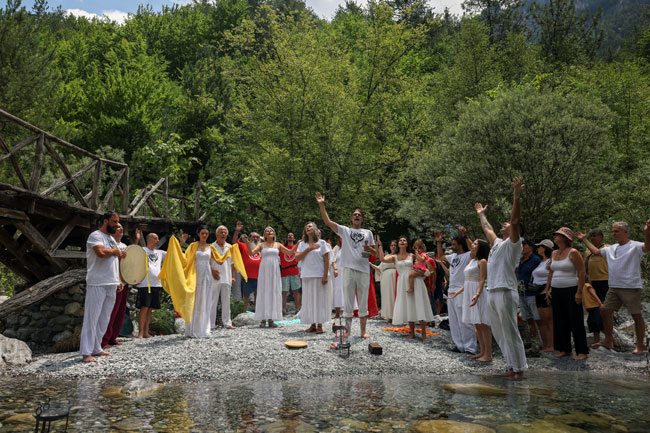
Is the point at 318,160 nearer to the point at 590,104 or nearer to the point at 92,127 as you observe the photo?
the point at 590,104

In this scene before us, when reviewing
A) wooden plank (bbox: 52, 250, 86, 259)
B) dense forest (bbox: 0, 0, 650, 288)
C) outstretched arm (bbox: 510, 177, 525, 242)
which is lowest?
wooden plank (bbox: 52, 250, 86, 259)

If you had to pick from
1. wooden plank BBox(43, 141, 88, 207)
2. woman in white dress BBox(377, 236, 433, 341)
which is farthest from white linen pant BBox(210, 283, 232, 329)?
wooden plank BBox(43, 141, 88, 207)

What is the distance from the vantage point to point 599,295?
838 cm

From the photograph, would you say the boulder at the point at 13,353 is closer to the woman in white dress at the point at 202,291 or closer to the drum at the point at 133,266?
the drum at the point at 133,266

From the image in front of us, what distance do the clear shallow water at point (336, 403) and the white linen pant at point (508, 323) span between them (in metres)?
0.28

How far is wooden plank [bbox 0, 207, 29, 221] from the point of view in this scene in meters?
8.30

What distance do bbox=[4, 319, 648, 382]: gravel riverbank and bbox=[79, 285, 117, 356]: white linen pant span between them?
0.88ft

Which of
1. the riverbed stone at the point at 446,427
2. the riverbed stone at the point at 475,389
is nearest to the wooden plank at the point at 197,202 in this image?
the riverbed stone at the point at 475,389

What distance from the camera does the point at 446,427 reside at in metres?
3.86

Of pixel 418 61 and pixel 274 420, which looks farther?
pixel 418 61

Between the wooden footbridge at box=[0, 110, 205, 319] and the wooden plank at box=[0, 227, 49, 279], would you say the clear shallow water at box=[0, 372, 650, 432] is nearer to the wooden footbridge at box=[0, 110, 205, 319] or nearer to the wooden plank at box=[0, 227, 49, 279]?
the wooden footbridge at box=[0, 110, 205, 319]

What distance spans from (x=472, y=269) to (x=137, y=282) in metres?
5.53

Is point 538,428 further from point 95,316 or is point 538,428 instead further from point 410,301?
point 95,316

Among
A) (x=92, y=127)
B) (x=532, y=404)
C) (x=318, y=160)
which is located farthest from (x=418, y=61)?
(x=532, y=404)
